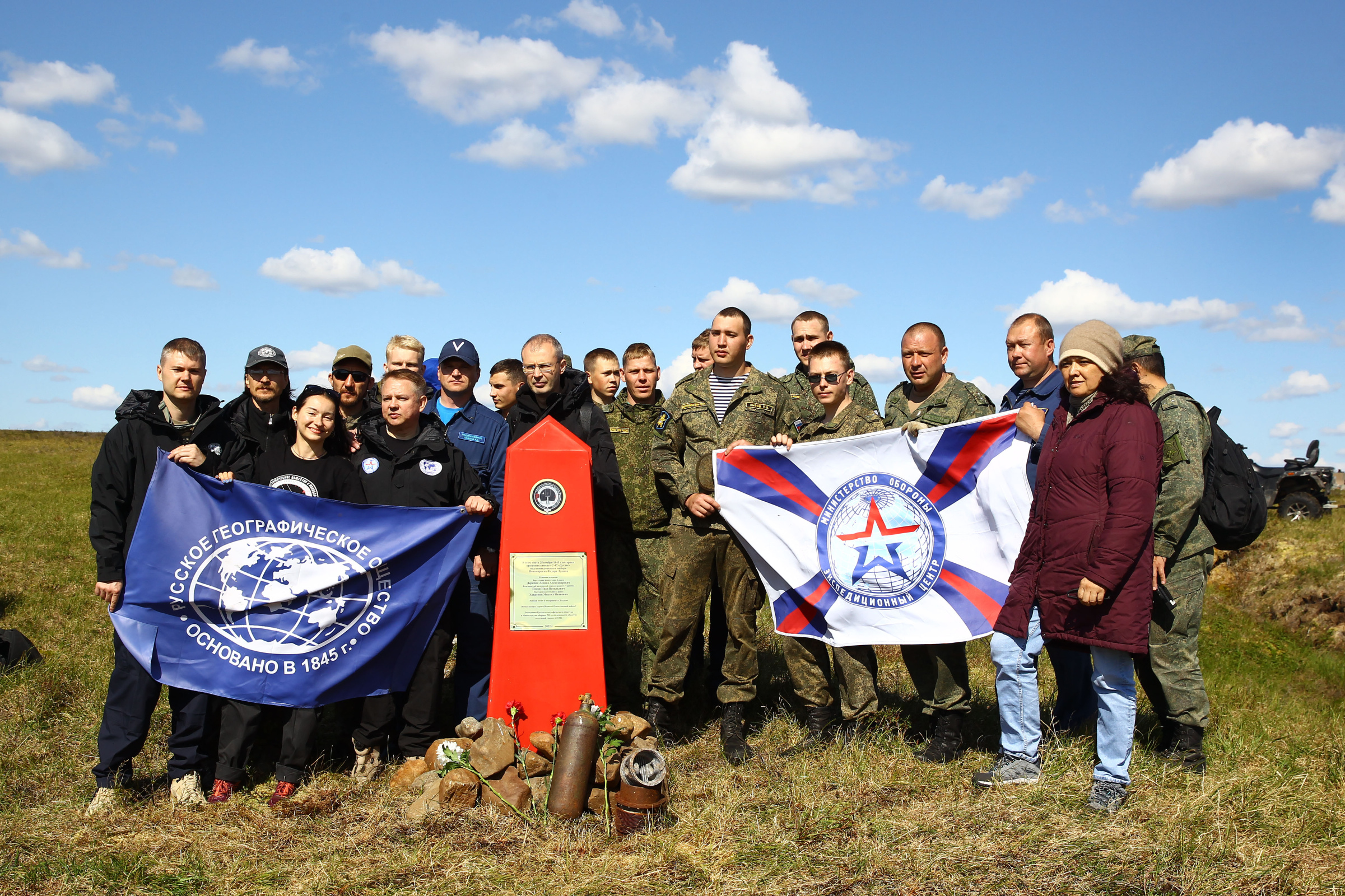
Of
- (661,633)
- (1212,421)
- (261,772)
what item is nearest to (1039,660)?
(1212,421)

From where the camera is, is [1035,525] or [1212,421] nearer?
[1035,525]

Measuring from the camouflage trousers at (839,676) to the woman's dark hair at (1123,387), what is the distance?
218cm

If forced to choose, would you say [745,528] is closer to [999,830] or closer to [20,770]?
[999,830]

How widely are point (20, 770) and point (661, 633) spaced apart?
154 inches

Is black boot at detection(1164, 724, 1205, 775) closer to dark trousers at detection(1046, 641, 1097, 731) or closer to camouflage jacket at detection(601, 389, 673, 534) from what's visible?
dark trousers at detection(1046, 641, 1097, 731)

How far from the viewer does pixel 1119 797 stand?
4.49 metres

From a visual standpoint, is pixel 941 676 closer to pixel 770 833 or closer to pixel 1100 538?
pixel 1100 538

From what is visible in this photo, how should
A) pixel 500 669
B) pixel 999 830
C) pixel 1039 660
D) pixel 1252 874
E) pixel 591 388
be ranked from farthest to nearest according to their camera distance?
pixel 1039 660
pixel 591 388
pixel 500 669
pixel 999 830
pixel 1252 874

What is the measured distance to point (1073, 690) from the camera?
5820 millimetres

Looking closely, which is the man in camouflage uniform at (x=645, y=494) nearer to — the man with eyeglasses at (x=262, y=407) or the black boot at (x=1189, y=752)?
the man with eyeglasses at (x=262, y=407)

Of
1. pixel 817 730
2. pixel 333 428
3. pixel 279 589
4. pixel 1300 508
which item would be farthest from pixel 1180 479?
pixel 1300 508

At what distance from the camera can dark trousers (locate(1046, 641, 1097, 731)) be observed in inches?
228

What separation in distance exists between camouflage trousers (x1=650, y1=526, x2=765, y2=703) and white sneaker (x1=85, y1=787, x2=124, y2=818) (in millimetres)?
3014

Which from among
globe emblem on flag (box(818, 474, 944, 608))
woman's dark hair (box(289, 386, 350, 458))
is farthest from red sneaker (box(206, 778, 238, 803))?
globe emblem on flag (box(818, 474, 944, 608))
